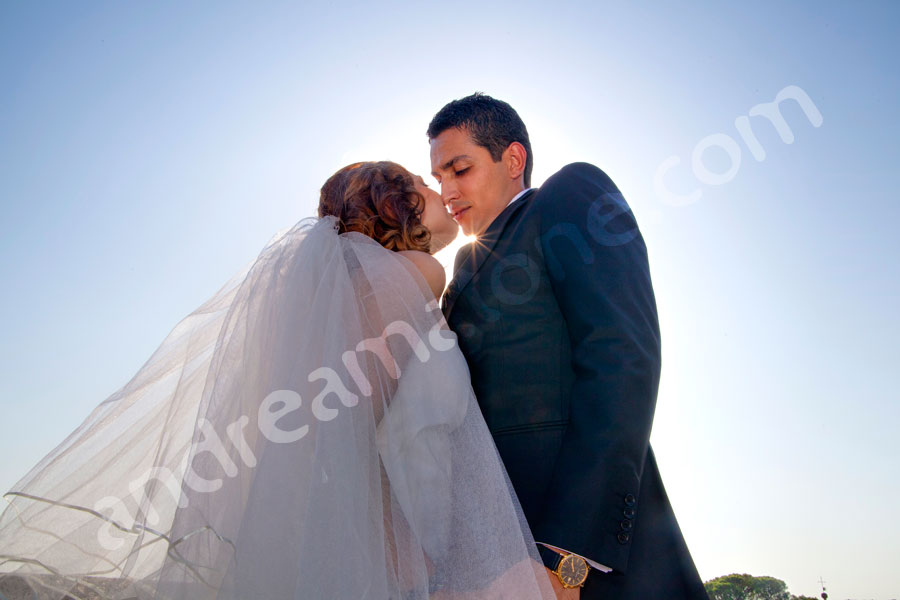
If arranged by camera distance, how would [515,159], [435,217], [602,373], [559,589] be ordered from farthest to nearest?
[515,159]
[435,217]
[602,373]
[559,589]

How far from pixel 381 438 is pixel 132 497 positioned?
873 millimetres

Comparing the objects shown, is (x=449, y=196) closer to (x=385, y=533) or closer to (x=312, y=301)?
(x=312, y=301)

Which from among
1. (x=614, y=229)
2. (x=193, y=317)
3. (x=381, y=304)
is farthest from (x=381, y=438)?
(x=614, y=229)

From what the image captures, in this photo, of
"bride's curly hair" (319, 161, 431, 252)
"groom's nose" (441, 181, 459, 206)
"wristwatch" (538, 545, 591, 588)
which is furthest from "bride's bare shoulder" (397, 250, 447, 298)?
"wristwatch" (538, 545, 591, 588)

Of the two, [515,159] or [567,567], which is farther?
[515,159]

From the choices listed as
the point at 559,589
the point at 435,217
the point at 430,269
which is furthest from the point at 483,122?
the point at 559,589

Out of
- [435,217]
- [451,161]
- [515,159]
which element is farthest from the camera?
[515,159]

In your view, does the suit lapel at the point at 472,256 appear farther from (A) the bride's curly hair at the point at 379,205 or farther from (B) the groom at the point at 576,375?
(A) the bride's curly hair at the point at 379,205

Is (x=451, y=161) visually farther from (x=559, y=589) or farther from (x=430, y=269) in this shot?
(x=559, y=589)

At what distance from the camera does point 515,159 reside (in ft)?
13.2

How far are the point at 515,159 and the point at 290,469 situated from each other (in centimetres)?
271

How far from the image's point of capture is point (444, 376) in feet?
7.42

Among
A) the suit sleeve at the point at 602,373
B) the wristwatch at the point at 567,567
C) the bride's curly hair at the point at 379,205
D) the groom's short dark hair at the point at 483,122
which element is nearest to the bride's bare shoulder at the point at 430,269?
the bride's curly hair at the point at 379,205

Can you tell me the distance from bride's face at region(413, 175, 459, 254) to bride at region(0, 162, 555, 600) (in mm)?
764
